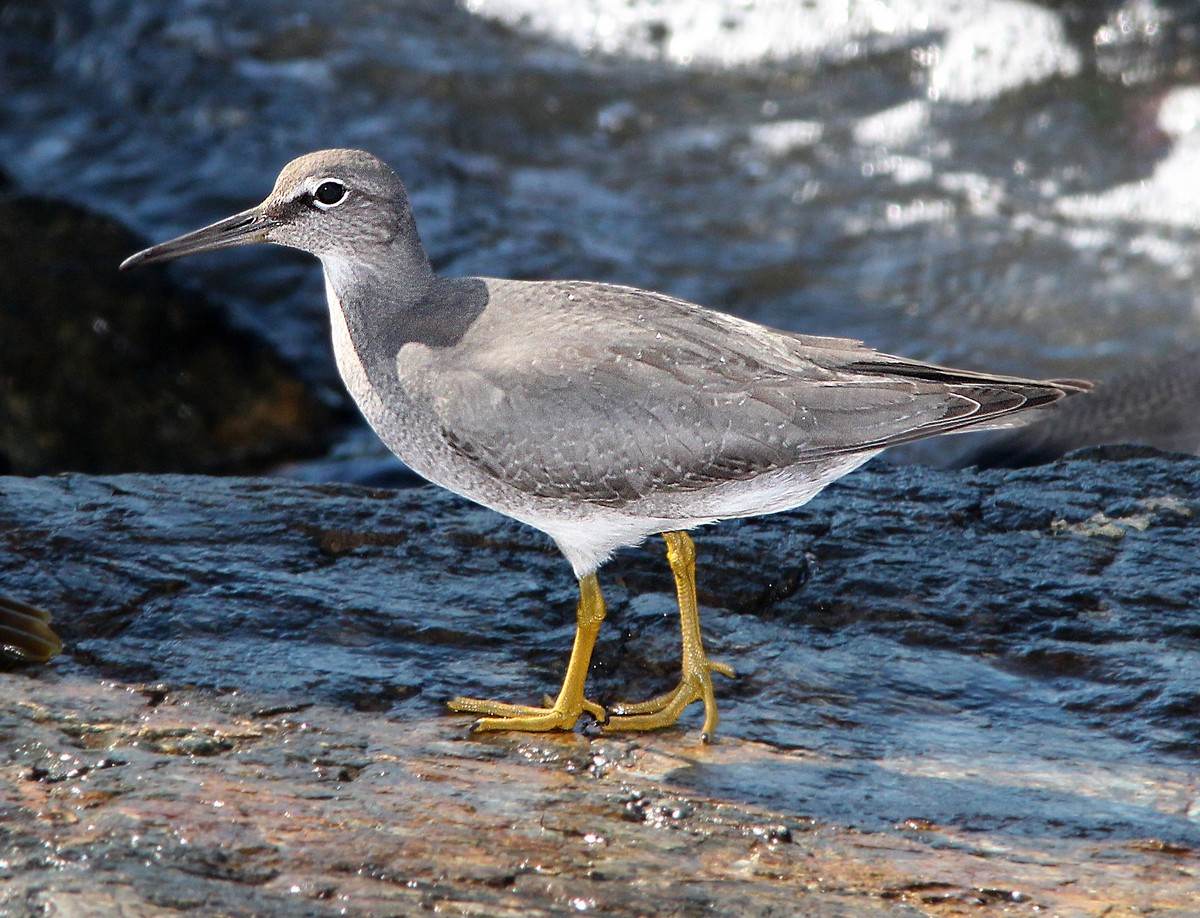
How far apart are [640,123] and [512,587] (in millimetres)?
9084

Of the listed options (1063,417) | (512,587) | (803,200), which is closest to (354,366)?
(512,587)

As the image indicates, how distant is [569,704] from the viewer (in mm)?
5406

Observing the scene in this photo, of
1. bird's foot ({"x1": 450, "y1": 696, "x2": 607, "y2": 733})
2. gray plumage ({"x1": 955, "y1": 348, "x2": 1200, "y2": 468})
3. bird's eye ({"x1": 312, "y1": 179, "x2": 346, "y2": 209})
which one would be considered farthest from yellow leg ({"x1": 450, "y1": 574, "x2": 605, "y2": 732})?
→ gray plumage ({"x1": 955, "y1": 348, "x2": 1200, "y2": 468})

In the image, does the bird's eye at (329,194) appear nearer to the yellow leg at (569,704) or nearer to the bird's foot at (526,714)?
the yellow leg at (569,704)

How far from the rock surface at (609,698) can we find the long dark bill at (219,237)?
124cm

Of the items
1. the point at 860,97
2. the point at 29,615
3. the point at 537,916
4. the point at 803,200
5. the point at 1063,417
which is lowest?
the point at 537,916

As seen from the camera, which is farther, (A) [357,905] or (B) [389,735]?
(B) [389,735]

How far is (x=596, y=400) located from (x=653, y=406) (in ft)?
0.68

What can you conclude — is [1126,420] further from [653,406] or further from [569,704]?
[569,704]

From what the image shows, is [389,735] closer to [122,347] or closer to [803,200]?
[122,347]

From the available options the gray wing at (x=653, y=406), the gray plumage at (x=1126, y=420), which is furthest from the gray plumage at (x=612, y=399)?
the gray plumage at (x=1126, y=420)

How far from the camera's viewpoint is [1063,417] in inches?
352

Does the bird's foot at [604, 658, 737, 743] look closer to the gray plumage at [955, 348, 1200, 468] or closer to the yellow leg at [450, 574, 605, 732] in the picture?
the yellow leg at [450, 574, 605, 732]

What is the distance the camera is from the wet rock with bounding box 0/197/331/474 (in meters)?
10.2
